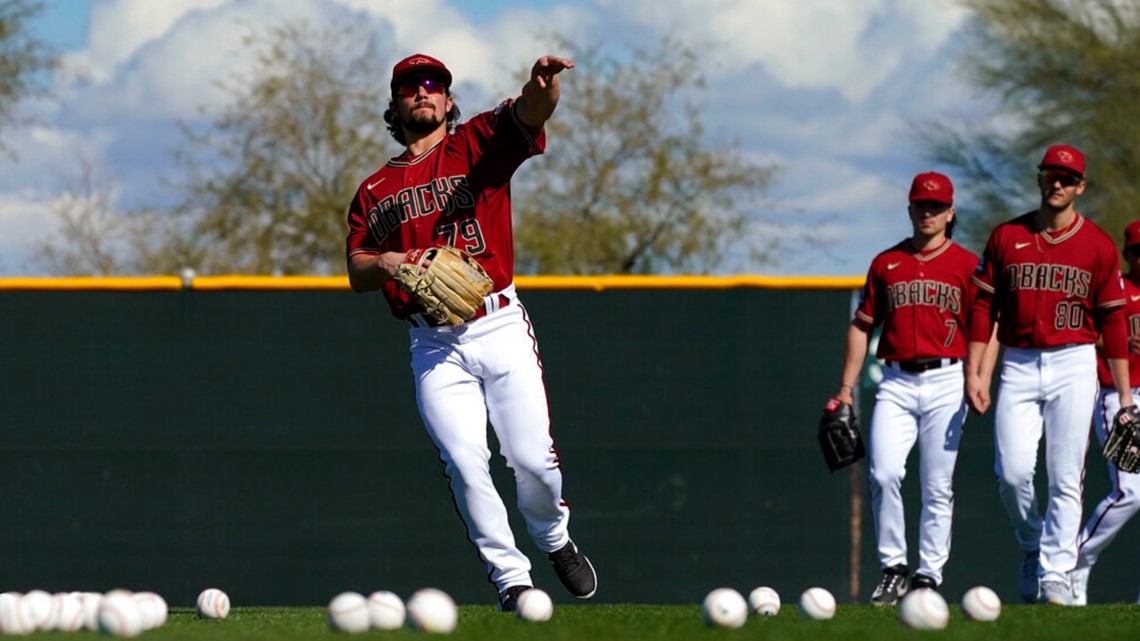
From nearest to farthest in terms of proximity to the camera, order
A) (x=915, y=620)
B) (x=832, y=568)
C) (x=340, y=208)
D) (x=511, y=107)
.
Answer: (x=915, y=620), (x=511, y=107), (x=832, y=568), (x=340, y=208)

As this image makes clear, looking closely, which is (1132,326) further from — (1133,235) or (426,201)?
(426,201)

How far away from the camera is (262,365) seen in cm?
1023

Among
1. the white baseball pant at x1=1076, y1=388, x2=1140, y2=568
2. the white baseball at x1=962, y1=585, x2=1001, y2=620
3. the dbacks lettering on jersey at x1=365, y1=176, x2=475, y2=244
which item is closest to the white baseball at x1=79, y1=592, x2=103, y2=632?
the dbacks lettering on jersey at x1=365, y1=176, x2=475, y2=244

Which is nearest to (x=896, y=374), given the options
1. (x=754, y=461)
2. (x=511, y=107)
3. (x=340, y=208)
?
(x=754, y=461)

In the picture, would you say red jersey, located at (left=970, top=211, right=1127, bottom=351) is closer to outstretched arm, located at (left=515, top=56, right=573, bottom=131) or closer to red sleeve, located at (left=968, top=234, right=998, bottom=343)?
red sleeve, located at (left=968, top=234, right=998, bottom=343)

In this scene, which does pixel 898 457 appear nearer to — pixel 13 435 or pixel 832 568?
pixel 832 568

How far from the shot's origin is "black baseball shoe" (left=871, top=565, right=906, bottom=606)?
7896 mm

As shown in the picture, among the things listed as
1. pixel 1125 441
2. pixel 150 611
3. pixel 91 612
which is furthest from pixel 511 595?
pixel 1125 441

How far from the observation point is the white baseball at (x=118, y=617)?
5.34 m

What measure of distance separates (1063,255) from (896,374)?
100cm

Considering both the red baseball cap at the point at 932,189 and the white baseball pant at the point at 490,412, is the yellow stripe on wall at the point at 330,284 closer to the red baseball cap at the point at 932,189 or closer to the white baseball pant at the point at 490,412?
the red baseball cap at the point at 932,189

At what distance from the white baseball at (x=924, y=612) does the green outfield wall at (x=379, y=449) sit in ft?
15.0

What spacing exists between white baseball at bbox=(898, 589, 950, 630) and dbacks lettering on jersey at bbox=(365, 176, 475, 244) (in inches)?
95.2

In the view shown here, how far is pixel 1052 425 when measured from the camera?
7.91 meters
